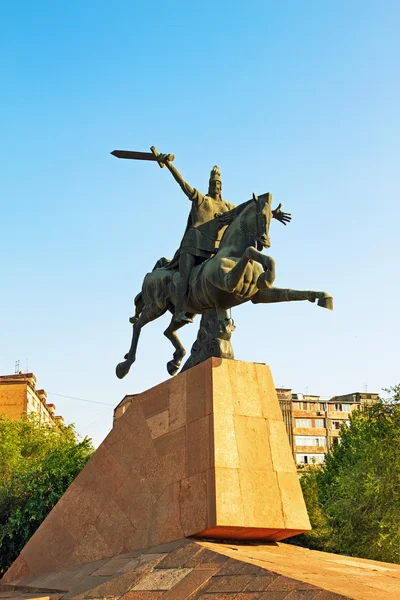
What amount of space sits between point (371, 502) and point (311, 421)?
49722 mm

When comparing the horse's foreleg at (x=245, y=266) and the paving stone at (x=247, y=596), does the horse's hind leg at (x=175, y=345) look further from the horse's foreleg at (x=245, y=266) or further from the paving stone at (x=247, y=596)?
the paving stone at (x=247, y=596)

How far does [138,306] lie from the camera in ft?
50.8

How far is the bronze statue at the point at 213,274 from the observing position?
11883mm

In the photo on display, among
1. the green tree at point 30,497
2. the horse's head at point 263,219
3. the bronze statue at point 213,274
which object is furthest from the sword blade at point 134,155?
the green tree at point 30,497

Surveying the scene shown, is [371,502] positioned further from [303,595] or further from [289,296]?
[303,595]

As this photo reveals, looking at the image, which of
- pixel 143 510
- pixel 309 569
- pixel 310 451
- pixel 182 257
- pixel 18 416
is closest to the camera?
pixel 309 569

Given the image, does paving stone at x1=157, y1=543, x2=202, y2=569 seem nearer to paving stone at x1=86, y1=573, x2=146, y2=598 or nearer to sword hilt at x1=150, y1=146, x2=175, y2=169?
paving stone at x1=86, y1=573, x2=146, y2=598

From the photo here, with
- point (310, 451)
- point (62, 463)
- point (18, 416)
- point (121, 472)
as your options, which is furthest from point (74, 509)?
point (310, 451)

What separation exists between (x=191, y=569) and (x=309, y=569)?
143cm

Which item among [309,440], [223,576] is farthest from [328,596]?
[309,440]

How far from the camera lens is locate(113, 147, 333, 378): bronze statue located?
39.0ft

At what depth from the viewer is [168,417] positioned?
11.6 m

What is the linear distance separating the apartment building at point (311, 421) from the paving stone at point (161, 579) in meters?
62.7

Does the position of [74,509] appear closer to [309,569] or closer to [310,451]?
[309,569]
